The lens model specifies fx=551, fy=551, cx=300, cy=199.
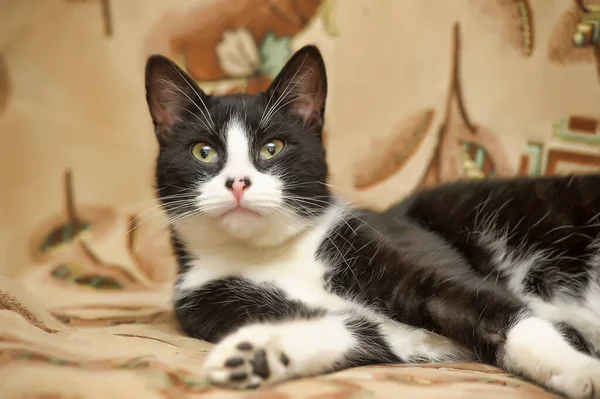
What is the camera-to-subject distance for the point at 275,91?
1.29 meters

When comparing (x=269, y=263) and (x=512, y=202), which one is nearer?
(x=269, y=263)

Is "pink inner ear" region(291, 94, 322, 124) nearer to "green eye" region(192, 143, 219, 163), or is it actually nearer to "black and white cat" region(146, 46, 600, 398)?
"black and white cat" region(146, 46, 600, 398)

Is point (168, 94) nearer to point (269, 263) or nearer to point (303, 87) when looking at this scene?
point (303, 87)

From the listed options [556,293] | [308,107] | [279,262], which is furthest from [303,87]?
[556,293]

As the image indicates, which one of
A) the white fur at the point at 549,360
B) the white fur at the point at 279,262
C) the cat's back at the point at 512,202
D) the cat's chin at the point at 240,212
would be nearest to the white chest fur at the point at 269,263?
the white fur at the point at 279,262

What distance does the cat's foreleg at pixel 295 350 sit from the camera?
84 centimetres

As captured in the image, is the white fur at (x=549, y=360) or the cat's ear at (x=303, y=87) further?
the cat's ear at (x=303, y=87)

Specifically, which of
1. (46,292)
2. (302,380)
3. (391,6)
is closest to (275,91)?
(302,380)

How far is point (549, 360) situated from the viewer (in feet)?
3.00

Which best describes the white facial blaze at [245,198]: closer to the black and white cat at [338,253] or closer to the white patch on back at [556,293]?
the black and white cat at [338,253]

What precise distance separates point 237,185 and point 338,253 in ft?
0.94

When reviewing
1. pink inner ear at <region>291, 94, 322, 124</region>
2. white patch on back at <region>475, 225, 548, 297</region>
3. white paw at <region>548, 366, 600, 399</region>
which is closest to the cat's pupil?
pink inner ear at <region>291, 94, 322, 124</region>

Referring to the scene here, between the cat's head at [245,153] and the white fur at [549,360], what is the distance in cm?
50

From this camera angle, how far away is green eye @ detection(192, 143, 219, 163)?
1.21 meters
